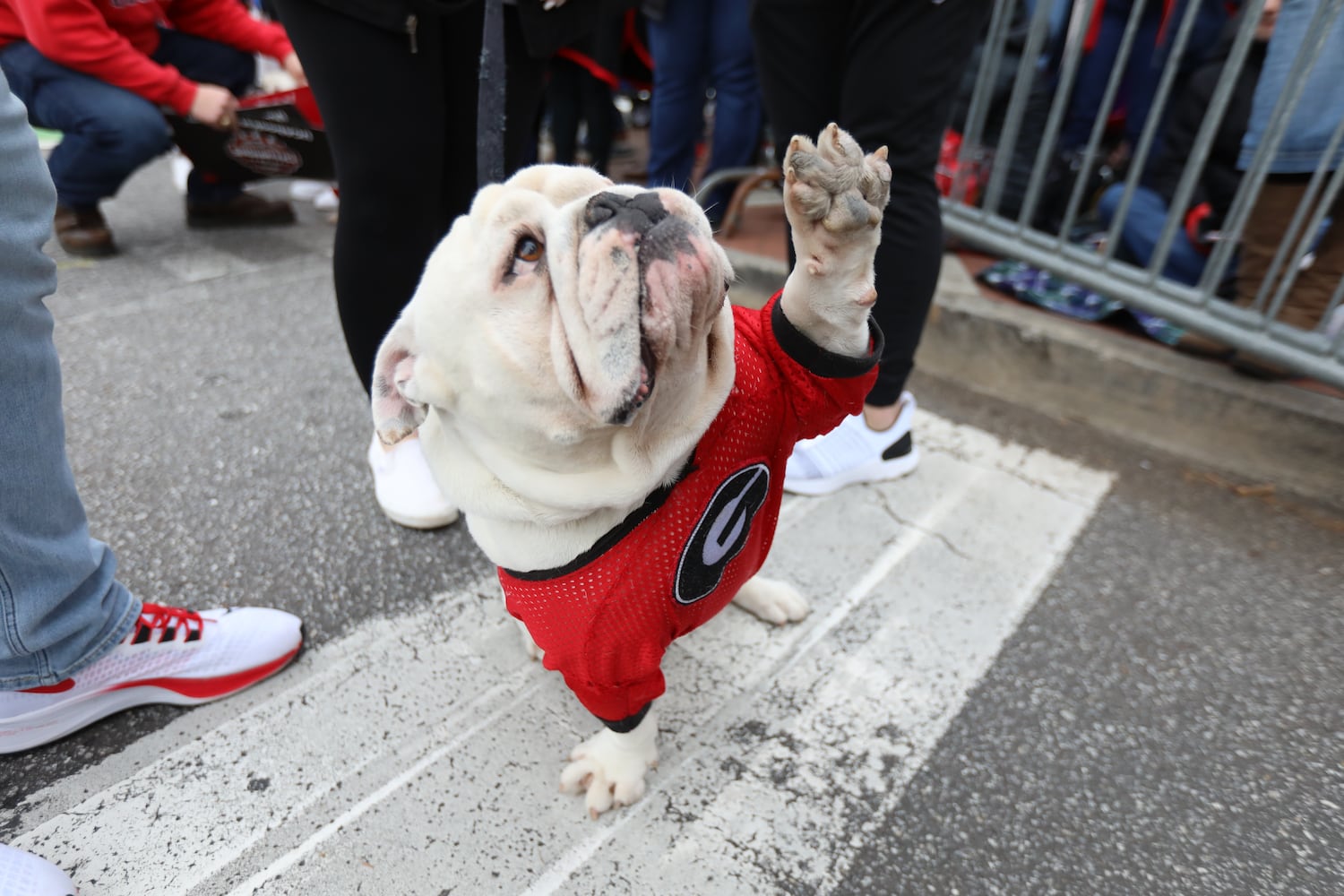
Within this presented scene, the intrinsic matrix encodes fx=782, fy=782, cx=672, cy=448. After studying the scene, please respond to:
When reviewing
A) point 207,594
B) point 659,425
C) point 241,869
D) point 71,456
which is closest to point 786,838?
point 659,425

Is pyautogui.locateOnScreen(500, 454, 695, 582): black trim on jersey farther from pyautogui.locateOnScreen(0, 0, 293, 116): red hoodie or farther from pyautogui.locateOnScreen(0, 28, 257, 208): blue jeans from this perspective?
pyautogui.locateOnScreen(0, 28, 257, 208): blue jeans

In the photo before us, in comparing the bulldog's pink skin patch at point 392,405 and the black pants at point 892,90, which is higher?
the black pants at point 892,90

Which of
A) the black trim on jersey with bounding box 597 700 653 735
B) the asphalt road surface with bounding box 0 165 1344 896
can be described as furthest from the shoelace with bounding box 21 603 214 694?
the black trim on jersey with bounding box 597 700 653 735

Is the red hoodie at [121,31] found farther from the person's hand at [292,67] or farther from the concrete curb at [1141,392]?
the concrete curb at [1141,392]

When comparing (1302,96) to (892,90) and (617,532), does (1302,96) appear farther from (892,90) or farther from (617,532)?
(617,532)

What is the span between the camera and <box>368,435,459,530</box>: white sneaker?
6.31 ft

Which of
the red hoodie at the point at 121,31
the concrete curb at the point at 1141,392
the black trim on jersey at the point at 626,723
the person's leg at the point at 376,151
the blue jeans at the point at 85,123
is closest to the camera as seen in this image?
the black trim on jersey at the point at 626,723

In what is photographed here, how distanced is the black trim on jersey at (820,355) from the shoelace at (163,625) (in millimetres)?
1228

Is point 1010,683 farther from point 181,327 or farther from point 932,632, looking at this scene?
point 181,327

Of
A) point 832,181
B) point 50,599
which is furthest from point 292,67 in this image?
point 832,181

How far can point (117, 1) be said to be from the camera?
3.12 meters

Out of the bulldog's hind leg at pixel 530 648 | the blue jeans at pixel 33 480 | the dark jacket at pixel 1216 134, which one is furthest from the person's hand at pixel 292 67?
the dark jacket at pixel 1216 134

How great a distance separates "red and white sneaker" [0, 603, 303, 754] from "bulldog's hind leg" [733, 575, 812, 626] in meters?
0.95

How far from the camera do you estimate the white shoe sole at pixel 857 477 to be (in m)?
2.12
